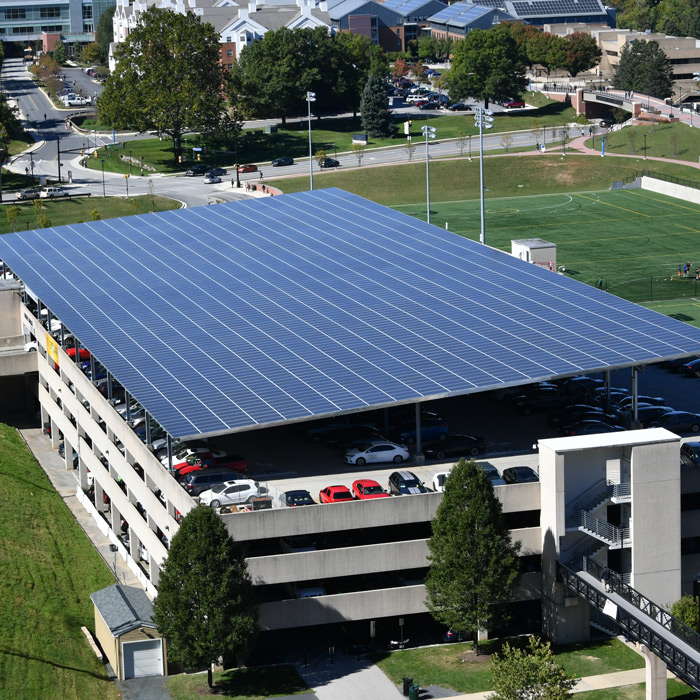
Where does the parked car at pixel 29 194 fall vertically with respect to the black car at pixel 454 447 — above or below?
above

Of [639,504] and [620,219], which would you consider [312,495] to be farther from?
[620,219]

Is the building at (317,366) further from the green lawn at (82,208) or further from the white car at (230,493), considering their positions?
the green lawn at (82,208)

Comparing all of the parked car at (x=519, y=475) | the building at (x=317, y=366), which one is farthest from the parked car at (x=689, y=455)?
the parked car at (x=519, y=475)

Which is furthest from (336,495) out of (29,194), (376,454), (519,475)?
(29,194)

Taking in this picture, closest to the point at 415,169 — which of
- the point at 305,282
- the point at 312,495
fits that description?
the point at 305,282

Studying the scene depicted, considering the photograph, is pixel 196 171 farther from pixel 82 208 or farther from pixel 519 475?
pixel 519 475

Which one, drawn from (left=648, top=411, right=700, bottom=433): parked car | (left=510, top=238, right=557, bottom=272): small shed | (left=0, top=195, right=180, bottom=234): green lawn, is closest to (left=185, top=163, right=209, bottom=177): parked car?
(left=0, top=195, right=180, bottom=234): green lawn
